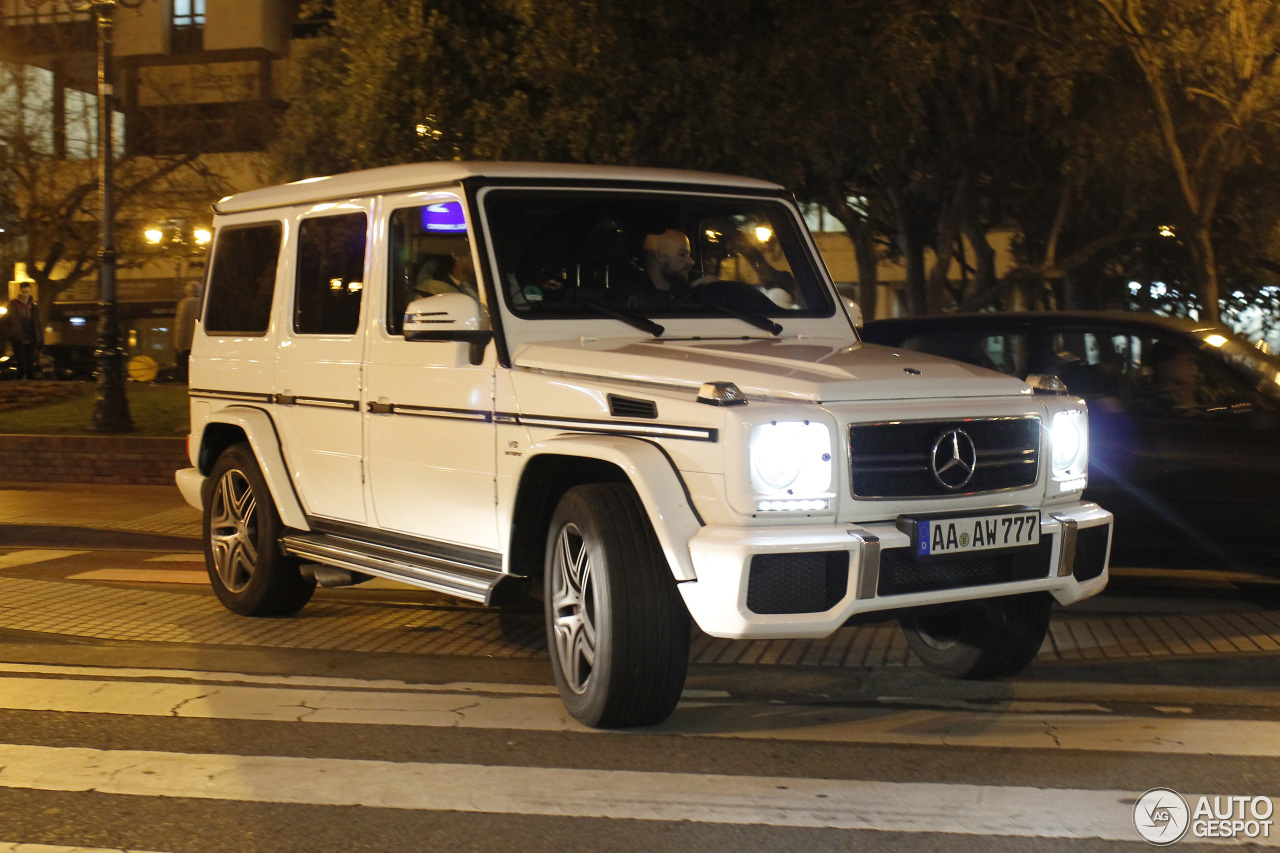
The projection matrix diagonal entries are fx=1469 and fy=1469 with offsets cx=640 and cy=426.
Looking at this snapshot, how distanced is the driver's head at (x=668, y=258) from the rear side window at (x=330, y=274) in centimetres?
134

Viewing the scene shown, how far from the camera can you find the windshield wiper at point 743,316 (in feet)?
20.4

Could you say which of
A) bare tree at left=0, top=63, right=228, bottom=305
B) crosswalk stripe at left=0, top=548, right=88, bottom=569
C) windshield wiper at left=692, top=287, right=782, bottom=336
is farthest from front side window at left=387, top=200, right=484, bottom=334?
bare tree at left=0, top=63, right=228, bottom=305

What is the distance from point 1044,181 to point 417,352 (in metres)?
16.4

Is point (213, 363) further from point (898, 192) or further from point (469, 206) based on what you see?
point (898, 192)

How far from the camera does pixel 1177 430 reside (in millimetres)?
7688

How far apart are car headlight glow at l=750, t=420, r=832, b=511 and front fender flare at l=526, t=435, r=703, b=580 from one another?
269mm

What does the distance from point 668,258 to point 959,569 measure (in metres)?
1.98

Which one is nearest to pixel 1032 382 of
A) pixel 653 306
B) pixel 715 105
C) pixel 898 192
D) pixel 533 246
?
pixel 653 306

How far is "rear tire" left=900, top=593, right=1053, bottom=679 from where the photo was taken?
5.88m

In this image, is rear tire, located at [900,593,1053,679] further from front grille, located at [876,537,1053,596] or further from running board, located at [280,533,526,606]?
running board, located at [280,533,526,606]

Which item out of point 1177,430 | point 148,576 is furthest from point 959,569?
point 148,576

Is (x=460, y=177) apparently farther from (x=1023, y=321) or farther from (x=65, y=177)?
(x=65, y=177)

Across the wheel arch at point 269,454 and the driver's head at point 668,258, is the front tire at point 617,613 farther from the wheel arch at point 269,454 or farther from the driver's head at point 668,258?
the wheel arch at point 269,454

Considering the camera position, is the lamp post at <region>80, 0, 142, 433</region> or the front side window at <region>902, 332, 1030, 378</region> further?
the lamp post at <region>80, 0, 142, 433</region>
